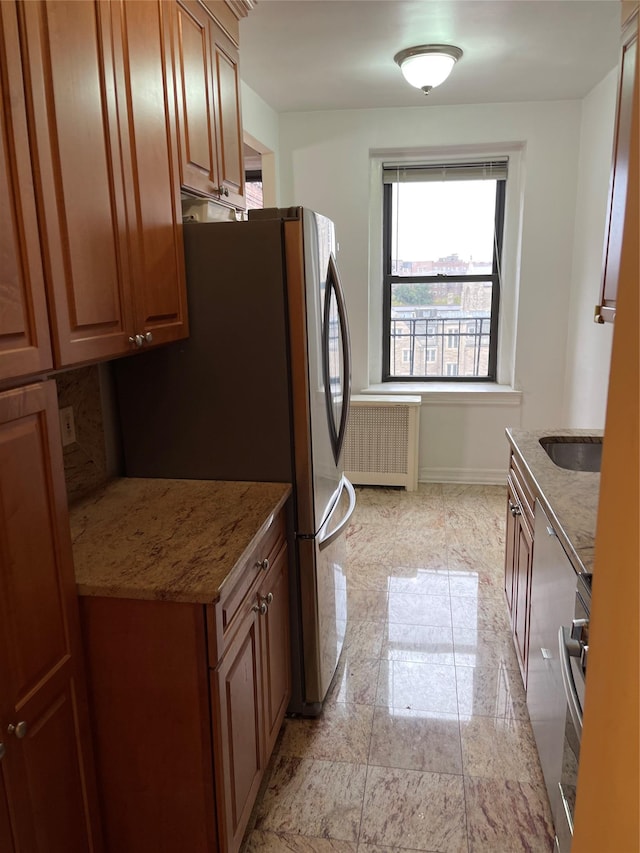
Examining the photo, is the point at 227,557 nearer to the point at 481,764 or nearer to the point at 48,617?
the point at 48,617

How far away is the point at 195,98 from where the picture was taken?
6.34ft

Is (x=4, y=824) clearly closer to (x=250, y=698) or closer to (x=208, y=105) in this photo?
(x=250, y=698)

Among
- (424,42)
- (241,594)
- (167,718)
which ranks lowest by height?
(167,718)

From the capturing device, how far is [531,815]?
5.99ft

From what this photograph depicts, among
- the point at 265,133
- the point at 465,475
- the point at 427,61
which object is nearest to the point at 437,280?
the point at 465,475

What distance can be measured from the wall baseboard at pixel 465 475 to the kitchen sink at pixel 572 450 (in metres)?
2.16

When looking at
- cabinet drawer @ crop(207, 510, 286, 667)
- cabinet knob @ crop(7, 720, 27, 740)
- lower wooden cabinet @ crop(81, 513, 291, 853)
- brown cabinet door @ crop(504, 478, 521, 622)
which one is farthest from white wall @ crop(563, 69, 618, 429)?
cabinet knob @ crop(7, 720, 27, 740)

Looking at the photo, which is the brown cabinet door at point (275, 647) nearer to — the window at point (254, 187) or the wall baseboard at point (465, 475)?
the wall baseboard at point (465, 475)

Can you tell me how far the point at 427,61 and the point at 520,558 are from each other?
96.8 inches

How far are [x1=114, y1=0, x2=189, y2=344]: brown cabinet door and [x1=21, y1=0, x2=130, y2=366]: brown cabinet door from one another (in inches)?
2.6

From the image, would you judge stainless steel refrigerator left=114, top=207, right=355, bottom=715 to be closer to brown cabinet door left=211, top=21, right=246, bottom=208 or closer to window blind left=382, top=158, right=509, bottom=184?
brown cabinet door left=211, top=21, right=246, bottom=208

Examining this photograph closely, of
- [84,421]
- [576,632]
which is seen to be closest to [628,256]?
[576,632]

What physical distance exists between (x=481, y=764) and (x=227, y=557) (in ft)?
3.97

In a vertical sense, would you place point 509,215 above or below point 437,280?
above
